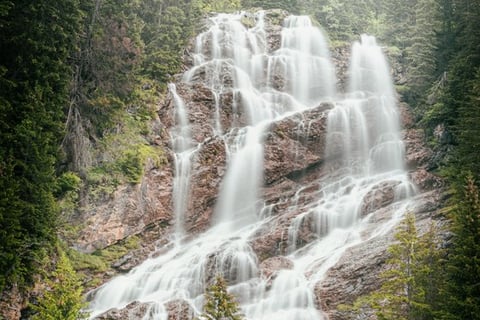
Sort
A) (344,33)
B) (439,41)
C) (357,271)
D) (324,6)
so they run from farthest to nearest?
(324,6)
(344,33)
(439,41)
(357,271)

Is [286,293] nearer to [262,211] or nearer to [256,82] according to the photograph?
[262,211]

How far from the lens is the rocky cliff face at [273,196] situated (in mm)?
18531

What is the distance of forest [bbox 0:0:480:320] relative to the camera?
1435 centimetres

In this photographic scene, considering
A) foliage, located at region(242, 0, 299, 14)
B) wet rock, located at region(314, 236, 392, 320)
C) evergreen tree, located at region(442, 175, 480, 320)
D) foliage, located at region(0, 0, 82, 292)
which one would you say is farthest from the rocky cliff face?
foliage, located at region(242, 0, 299, 14)

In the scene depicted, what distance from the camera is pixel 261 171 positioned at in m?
28.0

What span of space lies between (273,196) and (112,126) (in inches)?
413

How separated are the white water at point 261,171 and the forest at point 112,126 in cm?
211

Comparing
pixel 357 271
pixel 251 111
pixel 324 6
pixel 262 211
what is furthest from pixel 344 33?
pixel 357 271

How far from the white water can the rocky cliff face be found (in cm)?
42

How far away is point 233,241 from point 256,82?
53.3 feet

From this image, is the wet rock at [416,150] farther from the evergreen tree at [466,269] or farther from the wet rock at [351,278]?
the evergreen tree at [466,269]

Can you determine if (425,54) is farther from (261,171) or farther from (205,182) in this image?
(205,182)

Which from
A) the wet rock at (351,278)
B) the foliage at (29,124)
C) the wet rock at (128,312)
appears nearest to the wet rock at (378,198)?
the wet rock at (351,278)

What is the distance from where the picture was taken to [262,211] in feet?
86.3
